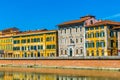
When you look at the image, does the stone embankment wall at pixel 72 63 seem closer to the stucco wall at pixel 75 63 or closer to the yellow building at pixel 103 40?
the stucco wall at pixel 75 63

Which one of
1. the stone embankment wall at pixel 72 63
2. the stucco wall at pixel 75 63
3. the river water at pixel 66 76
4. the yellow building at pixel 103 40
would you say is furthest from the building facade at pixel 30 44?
the river water at pixel 66 76

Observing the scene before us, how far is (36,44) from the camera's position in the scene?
108 m

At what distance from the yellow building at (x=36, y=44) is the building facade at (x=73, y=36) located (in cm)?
280

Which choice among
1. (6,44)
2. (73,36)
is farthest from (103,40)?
(6,44)

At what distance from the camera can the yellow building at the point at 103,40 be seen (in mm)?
87438

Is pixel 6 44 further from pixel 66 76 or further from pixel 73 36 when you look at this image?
pixel 66 76

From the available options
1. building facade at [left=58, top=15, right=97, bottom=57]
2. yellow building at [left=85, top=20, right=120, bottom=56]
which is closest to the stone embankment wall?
yellow building at [left=85, top=20, right=120, bottom=56]

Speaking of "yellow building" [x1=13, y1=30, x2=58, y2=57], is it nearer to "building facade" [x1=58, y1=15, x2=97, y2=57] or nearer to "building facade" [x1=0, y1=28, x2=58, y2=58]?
"building facade" [x1=0, y1=28, x2=58, y2=58]

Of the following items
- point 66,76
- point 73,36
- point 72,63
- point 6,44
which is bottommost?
point 66,76

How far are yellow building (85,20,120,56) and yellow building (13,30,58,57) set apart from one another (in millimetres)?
14325

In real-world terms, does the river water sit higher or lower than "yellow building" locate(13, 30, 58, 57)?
lower

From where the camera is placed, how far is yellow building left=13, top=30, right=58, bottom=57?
104m

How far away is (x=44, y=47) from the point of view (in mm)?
105562

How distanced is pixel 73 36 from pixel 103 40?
11.2m
